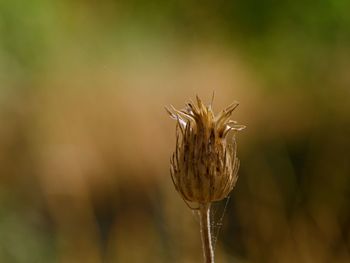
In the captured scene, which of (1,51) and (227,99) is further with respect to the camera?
(227,99)

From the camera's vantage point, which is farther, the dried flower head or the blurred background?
the blurred background

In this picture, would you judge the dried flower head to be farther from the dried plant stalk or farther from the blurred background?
the blurred background

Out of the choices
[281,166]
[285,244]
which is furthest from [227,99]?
[285,244]

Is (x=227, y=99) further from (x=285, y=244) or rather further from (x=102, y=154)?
(x=285, y=244)

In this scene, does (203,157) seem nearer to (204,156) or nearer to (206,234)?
(204,156)

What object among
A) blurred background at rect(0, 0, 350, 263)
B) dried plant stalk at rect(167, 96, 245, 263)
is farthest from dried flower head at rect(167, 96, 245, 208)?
blurred background at rect(0, 0, 350, 263)

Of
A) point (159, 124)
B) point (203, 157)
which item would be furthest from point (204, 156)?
point (159, 124)

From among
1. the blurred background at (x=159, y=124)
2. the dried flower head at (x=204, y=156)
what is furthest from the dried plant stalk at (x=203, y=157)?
the blurred background at (x=159, y=124)
